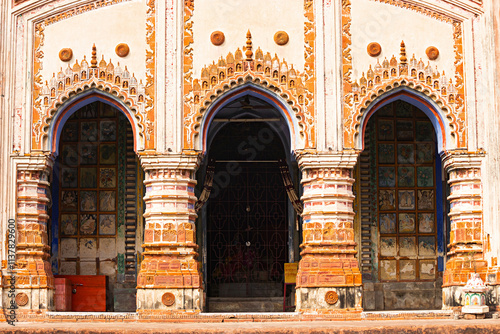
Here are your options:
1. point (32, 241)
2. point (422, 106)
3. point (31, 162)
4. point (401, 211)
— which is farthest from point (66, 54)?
point (401, 211)

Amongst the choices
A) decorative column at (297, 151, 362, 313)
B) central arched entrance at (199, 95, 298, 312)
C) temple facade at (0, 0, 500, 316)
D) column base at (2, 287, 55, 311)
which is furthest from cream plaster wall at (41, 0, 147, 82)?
column base at (2, 287, 55, 311)

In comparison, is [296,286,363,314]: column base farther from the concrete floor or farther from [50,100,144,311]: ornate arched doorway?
[50,100,144,311]: ornate arched doorway

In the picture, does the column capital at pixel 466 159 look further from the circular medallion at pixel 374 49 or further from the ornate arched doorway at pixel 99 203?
the ornate arched doorway at pixel 99 203

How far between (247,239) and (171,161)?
3588 millimetres

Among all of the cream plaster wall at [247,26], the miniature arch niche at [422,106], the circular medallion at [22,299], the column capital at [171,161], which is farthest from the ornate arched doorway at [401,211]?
the circular medallion at [22,299]

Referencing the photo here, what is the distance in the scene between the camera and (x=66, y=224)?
23.9 metres

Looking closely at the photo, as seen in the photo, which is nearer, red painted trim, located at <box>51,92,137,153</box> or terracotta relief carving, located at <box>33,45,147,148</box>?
terracotta relief carving, located at <box>33,45,147,148</box>

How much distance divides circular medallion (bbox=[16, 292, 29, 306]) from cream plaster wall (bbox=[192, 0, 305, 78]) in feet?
18.5

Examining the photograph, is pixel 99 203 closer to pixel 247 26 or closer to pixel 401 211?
pixel 247 26

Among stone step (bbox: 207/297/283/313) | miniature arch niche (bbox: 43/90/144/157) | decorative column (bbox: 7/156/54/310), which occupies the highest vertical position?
miniature arch niche (bbox: 43/90/144/157)

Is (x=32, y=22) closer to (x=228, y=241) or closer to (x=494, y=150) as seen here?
(x=228, y=241)

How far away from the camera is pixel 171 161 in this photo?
2153 centimetres

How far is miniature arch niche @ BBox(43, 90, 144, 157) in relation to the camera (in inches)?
856

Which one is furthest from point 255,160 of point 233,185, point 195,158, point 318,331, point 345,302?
point 318,331
